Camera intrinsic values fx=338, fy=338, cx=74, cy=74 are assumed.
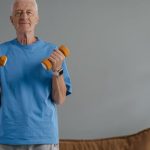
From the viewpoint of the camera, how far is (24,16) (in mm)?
1471

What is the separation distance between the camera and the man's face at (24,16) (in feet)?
4.83

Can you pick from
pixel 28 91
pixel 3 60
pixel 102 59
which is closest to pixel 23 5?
pixel 3 60

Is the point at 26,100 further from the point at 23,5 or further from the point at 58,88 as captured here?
the point at 23,5

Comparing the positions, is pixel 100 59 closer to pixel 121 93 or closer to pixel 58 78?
pixel 121 93

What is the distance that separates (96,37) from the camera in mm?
2764

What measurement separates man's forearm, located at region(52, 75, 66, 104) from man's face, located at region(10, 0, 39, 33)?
25 cm

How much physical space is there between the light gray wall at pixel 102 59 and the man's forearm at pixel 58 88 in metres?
1.29

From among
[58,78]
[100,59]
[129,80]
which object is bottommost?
[58,78]

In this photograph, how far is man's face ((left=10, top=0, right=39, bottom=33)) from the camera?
1471 millimetres

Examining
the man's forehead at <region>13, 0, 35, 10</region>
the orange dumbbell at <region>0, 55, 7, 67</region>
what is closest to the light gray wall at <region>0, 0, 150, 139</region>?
the man's forehead at <region>13, 0, 35, 10</region>

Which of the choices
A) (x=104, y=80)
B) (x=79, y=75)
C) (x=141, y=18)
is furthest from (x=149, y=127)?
(x=141, y=18)

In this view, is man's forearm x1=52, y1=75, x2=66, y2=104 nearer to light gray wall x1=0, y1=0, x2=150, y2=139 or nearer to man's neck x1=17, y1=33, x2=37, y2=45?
man's neck x1=17, y1=33, x2=37, y2=45

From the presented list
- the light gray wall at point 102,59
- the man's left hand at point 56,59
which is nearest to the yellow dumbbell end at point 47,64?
the man's left hand at point 56,59

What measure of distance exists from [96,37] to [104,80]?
0.36 meters
